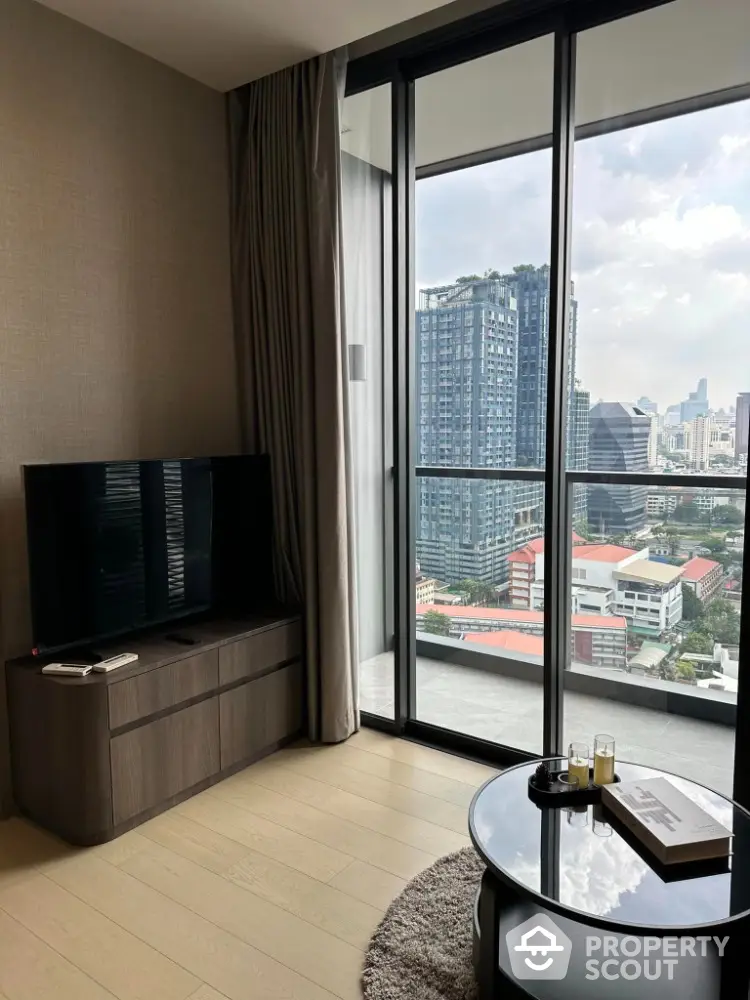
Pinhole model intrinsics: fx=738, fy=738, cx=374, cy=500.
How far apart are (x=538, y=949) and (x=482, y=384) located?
1984mm

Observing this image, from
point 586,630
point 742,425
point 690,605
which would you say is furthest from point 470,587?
point 742,425

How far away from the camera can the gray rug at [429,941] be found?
1.80 meters

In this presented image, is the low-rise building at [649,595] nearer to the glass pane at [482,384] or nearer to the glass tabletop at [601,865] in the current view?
the glass pane at [482,384]

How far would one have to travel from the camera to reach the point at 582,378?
274cm

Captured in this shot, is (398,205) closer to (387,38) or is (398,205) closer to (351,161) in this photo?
(351,161)

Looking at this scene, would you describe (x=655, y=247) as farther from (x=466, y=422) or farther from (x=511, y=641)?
(x=511, y=641)

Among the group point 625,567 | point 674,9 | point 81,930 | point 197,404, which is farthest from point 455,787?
point 674,9

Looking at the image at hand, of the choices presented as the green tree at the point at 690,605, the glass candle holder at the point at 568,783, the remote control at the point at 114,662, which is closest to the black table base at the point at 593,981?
the glass candle holder at the point at 568,783

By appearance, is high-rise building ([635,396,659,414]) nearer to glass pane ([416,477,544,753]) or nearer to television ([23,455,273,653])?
glass pane ([416,477,544,753])

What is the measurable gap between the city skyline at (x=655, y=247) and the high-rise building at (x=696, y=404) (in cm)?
2

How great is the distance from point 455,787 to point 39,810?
4.93 feet

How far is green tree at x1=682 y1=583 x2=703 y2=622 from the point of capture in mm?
2582

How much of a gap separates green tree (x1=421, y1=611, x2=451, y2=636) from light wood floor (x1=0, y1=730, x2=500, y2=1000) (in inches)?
21.7

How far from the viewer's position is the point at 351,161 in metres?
3.23
